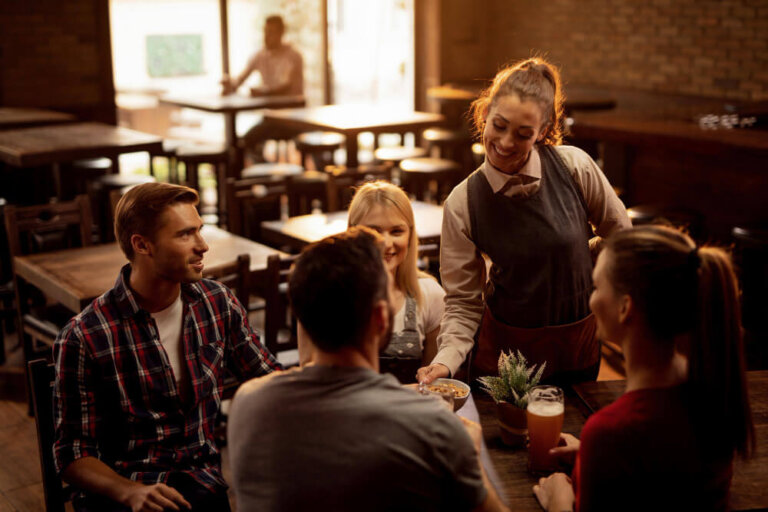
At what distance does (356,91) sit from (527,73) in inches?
287

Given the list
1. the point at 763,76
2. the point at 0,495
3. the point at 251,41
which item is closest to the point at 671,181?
the point at 763,76

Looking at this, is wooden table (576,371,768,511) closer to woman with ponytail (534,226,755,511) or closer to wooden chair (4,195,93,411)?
woman with ponytail (534,226,755,511)

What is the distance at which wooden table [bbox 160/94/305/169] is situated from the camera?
6.87 meters

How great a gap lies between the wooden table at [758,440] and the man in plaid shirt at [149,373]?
903 mm

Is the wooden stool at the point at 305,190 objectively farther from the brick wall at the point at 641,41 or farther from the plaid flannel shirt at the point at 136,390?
the plaid flannel shirt at the point at 136,390

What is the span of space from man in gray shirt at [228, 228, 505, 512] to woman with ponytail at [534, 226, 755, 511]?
197mm

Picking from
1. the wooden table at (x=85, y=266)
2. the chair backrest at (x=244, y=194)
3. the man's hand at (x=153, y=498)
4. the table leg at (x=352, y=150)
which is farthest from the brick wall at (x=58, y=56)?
the man's hand at (x=153, y=498)

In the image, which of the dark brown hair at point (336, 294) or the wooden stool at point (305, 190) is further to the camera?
the wooden stool at point (305, 190)

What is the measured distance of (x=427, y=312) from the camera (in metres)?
2.50

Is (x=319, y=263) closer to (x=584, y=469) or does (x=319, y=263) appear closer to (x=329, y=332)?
(x=329, y=332)

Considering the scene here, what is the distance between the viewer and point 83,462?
1.93 metres

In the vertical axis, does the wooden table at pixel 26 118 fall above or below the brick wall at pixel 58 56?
below

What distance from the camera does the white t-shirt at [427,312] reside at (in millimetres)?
2455

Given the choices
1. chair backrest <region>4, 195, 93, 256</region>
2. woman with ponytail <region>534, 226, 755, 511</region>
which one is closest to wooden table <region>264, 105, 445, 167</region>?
chair backrest <region>4, 195, 93, 256</region>
